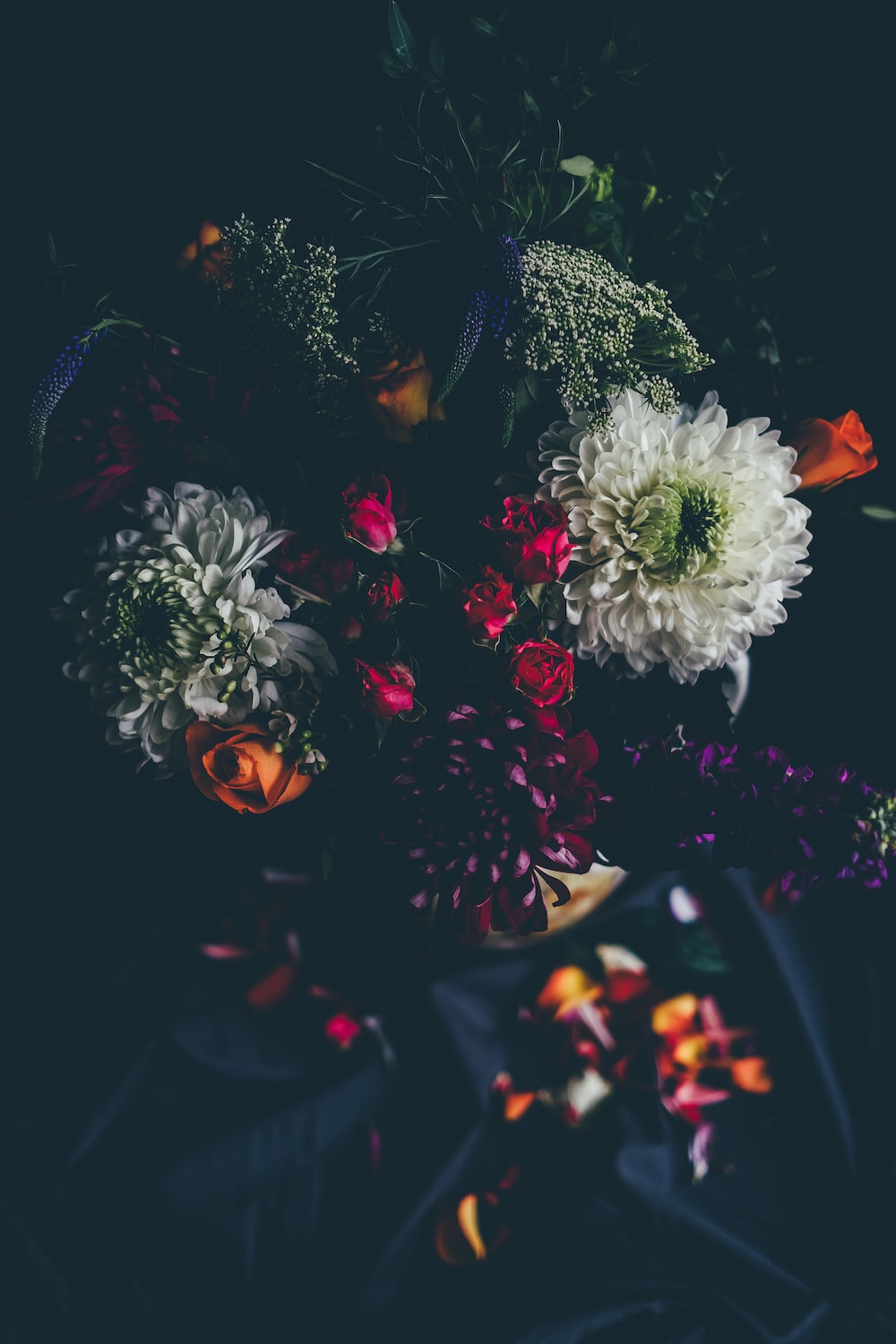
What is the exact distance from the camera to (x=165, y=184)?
84 centimetres

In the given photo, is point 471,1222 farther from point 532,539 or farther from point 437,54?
point 437,54

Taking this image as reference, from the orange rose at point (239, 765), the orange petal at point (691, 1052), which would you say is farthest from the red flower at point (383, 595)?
the orange petal at point (691, 1052)

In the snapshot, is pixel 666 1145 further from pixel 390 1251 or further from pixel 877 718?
pixel 877 718

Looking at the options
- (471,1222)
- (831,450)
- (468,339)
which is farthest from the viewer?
(471,1222)

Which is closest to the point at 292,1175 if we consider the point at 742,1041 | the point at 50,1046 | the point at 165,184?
the point at 50,1046

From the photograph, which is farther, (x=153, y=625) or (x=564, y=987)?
(x=564, y=987)

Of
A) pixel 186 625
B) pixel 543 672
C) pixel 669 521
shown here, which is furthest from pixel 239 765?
pixel 669 521

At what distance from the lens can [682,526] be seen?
0.56 metres

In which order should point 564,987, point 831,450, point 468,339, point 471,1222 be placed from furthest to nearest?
point 564,987 < point 471,1222 < point 831,450 < point 468,339

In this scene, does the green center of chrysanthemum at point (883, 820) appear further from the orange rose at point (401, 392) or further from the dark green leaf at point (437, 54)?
the dark green leaf at point (437, 54)

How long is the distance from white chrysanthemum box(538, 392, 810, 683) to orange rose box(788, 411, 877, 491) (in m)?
0.05

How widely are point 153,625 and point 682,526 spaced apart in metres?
0.34

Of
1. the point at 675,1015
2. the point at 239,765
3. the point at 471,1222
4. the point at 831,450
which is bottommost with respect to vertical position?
the point at 471,1222

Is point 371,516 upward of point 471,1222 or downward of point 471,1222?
upward
